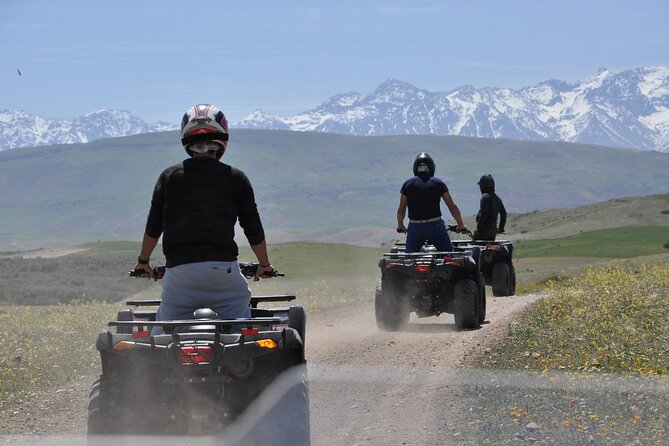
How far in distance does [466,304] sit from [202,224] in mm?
9577

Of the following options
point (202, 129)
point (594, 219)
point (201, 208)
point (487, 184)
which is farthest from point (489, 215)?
point (594, 219)

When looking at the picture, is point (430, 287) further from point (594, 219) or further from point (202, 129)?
point (594, 219)

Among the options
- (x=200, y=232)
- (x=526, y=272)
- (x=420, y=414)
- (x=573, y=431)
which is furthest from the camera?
(x=526, y=272)

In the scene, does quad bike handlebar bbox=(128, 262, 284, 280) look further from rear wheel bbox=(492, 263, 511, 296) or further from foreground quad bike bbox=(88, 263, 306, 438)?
rear wheel bbox=(492, 263, 511, 296)

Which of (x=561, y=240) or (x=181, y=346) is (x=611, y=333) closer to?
(x=181, y=346)

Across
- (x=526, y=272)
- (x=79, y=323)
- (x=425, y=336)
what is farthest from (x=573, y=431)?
(x=526, y=272)

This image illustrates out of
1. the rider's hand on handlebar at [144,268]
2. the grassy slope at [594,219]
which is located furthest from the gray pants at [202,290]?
the grassy slope at [594,219]

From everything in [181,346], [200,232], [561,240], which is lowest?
[561,240]

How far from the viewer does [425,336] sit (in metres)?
16.1

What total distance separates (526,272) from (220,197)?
105 feet

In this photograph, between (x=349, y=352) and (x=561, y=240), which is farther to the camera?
(x=561, y=240)

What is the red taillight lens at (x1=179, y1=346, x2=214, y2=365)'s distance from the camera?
676cm

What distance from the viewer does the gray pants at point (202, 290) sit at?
7453 mm

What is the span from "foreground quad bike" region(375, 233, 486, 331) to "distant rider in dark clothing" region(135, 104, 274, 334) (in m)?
9.02
